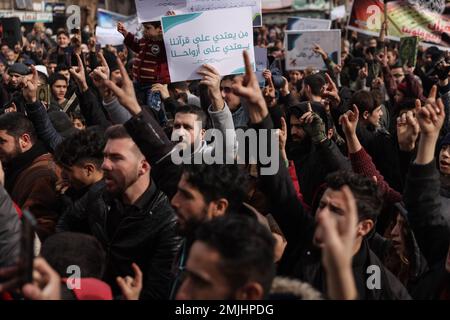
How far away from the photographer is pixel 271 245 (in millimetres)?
2260

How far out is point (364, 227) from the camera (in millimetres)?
2961

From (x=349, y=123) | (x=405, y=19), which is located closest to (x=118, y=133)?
(x=349, y=123)

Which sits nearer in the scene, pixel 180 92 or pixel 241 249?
pixel 241 249

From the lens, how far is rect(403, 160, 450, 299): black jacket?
2928 millimetres

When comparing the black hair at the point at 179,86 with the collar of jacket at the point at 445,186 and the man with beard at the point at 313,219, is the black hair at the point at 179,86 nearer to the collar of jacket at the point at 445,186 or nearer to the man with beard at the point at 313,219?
the collar of jacket at the point at 445,186

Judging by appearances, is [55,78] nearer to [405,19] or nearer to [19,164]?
[19,164]

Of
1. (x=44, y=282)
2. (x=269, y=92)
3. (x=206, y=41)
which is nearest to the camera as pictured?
(x=44, y=282)

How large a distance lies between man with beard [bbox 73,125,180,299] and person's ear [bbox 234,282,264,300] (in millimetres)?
982

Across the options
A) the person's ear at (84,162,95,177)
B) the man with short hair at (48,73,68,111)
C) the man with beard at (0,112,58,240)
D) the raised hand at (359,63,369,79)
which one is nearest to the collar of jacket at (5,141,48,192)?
the man with beard at (0,112,58,240)

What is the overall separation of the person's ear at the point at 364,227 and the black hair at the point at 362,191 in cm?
2

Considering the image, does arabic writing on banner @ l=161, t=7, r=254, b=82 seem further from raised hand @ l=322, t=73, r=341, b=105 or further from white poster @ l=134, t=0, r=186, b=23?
raised hand @ l=322, t=73, r=341, b=105

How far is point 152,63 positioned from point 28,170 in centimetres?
200

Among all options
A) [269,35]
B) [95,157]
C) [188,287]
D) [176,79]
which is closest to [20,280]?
[188,287]
